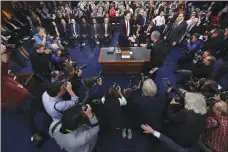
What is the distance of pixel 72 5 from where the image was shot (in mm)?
7645

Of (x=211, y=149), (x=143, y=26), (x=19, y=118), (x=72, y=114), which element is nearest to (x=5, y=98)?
(x=19, y=118)

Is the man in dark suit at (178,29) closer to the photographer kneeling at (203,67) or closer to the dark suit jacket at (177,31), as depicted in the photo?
the dark suit jacket at (177,31)

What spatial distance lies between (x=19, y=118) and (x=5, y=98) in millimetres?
576

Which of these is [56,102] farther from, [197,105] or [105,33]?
[105,33]

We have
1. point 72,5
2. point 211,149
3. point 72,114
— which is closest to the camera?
point 72,114

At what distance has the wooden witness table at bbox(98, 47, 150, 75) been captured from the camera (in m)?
4.31

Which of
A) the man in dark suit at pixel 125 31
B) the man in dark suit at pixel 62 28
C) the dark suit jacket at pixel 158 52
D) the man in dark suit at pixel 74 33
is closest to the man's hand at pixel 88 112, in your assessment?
the dark suit jacket at pixel 158 52

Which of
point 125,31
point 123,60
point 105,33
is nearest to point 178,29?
point 125,31

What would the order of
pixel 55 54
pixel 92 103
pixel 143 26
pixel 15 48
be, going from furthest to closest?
pixel 143 26 → pixel 15 48 → pixel 55 54 → pixel 92 103

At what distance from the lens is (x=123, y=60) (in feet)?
14.1

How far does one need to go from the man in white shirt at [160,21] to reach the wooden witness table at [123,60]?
5.39 ft

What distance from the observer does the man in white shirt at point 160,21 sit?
19.1 feet

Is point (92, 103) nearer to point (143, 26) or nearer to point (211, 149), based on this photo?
point (211, 149)

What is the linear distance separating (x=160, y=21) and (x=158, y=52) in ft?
8.86
